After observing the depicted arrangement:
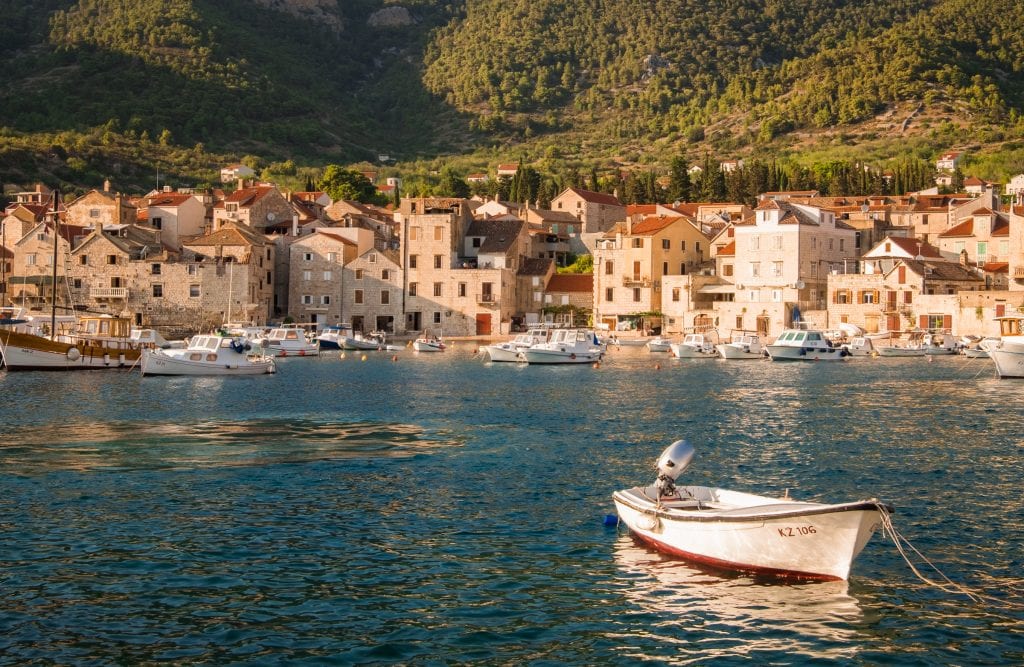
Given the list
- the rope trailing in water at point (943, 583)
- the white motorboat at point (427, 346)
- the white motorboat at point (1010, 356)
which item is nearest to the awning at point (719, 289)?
the white motorboat at point (427, 346)

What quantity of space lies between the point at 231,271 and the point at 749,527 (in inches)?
3373

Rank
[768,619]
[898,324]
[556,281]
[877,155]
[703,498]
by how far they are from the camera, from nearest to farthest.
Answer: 1. [768,619]
2. [703,498]
3. [898,324]
4. [556,281]
5. [877,155]

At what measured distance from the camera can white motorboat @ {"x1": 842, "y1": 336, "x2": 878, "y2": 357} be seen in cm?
8656

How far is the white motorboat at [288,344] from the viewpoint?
87625 millimetres

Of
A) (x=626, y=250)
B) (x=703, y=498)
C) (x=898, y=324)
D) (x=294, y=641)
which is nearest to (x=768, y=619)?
(x=703, y=498)

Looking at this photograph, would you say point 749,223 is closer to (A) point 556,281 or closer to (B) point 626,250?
(B) point 626,250

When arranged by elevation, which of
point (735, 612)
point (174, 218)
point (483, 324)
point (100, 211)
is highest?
point (100, 211)

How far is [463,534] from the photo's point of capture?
23.5 meters

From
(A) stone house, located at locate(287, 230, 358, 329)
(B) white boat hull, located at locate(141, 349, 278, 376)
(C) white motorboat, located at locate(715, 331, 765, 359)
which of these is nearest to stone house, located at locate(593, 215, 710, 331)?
(C) white motorboat, located at locate(715, 331, 765, 359)

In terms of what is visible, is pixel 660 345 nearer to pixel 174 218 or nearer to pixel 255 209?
pixel 255 209

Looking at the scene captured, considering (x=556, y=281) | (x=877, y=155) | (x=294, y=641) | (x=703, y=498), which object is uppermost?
(x=877, y=155)

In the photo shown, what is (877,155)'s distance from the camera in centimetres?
17662

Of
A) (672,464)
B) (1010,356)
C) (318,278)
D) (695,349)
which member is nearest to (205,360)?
(695,349)

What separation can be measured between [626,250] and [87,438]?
7319 centimetres
